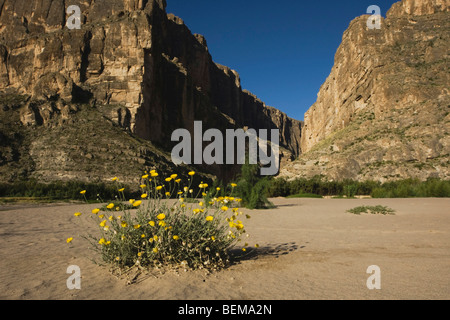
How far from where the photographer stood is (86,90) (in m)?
46.5

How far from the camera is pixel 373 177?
123 feet

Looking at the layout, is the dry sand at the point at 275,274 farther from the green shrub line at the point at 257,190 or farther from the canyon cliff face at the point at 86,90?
the canyon cliff face at the point at 86,90

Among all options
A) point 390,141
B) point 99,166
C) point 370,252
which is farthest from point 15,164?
point 390,141

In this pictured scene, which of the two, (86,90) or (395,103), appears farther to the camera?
(86,90)

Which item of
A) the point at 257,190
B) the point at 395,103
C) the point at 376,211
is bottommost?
the point at 376,211

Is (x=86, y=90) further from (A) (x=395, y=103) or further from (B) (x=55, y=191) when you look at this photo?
(A) (x=395, y=103)

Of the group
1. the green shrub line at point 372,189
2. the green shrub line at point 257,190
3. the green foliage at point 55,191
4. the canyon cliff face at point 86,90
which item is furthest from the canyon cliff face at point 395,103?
the green foliage at point 55,191

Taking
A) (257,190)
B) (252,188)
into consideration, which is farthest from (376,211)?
(252,188)

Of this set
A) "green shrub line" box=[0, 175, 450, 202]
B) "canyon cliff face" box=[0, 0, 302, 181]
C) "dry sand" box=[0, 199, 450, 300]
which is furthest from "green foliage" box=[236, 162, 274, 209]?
"canyon cliff face" box=[0, 0, 302, 181]

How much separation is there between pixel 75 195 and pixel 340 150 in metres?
39.7

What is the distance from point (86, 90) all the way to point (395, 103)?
53042 millimetres

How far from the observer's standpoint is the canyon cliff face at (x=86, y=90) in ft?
111

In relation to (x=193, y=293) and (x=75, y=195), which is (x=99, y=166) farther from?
(x=193, y=293)

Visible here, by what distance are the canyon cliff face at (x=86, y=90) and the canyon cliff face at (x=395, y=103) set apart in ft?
95.4
